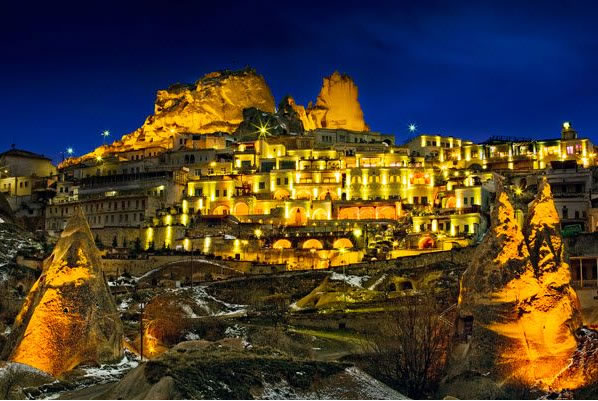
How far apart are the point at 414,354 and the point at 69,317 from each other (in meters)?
15.0

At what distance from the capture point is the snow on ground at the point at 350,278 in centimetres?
6333

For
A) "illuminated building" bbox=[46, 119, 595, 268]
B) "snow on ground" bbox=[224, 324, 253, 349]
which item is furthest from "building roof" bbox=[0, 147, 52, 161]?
"snow on ground" bbox=[224, 324, 253, 349]

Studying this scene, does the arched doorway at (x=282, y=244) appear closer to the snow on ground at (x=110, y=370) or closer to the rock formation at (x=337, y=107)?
the snow on ground at (x=110, y=370)

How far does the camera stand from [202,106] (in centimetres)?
13750

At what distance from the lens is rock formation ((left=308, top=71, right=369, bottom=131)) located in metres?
139

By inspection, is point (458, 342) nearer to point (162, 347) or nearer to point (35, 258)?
point (162, 347)

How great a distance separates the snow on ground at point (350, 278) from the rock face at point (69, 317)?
34.7m

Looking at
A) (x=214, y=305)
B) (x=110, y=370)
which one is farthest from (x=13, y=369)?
(x=214, y=305)

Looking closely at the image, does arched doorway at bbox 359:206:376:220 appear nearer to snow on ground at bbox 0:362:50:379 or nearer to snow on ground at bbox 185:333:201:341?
snow on ground at bbox 185:333:201:341

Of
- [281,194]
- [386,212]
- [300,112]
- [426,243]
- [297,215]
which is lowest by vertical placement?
[426,243]

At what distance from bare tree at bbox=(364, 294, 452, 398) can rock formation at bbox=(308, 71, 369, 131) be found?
334 ft

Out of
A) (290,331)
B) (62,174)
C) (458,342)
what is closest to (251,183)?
(62,174)

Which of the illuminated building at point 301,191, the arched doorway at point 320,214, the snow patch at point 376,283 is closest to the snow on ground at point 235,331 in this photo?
the snow patch at point 376,283

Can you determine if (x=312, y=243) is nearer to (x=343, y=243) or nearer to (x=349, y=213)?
(x=343, y=243)
